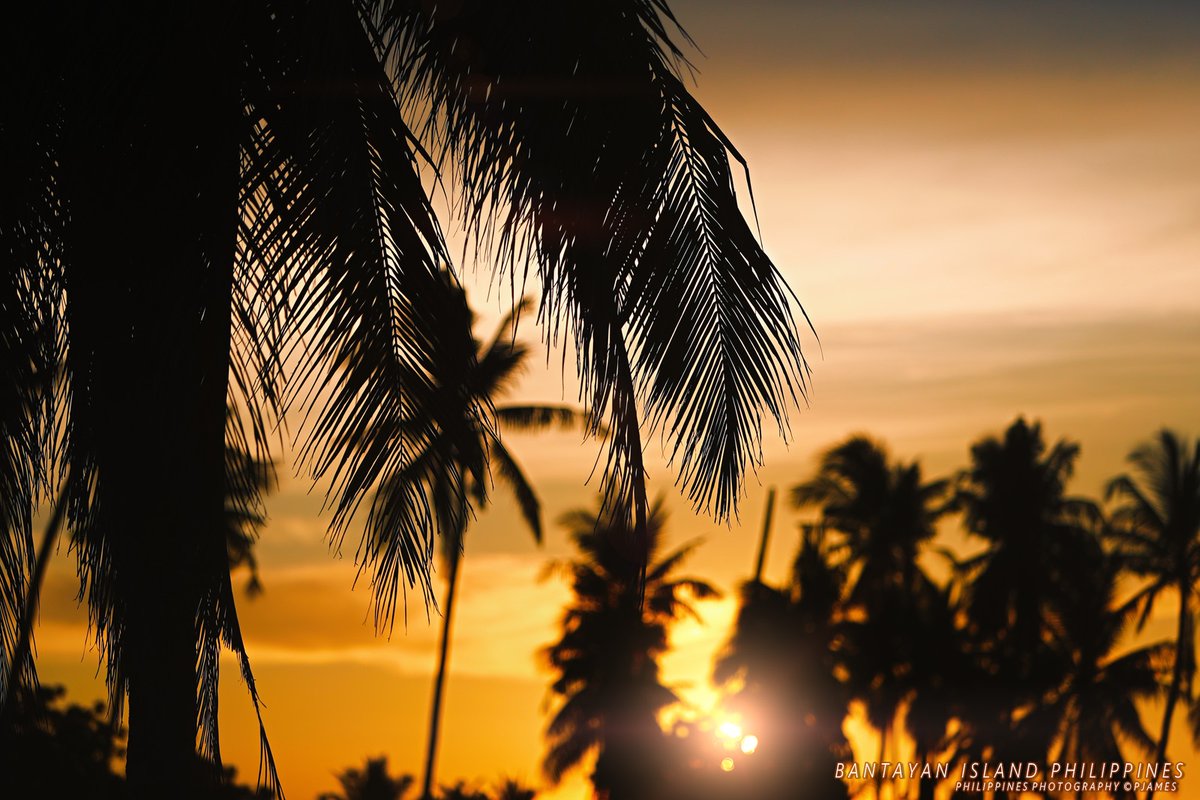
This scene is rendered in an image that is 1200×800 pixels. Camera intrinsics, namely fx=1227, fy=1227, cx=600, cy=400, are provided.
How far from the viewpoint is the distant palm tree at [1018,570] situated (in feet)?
113

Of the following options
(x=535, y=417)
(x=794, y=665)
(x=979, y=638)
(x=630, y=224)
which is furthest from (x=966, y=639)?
(x=630, y=224)

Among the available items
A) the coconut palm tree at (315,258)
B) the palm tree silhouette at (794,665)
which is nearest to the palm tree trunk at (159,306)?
the coconut palm tree at (315,258)

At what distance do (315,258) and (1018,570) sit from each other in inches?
1361

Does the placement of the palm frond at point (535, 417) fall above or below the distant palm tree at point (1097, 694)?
above

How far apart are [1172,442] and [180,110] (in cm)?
3744

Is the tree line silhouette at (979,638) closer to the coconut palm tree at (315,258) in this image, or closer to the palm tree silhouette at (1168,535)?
the palm tree silhouette at (1168,535)

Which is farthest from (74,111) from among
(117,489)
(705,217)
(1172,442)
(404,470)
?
(1172,442)

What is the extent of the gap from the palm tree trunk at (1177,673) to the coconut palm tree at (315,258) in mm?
33222

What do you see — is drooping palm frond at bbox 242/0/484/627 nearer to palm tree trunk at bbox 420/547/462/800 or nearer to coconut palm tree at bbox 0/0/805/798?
coconut palm tree at bbox 0/0/805/798

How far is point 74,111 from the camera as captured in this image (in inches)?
181

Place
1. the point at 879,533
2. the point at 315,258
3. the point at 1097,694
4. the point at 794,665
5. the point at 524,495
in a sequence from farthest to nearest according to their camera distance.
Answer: the point at 879,533 → the point at 1097,694 → the point at 794,665 → the point at 524,495 → the point at 315,258

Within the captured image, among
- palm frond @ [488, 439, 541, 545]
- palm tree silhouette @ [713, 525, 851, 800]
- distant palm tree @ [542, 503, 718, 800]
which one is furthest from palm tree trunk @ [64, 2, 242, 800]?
distant palm tree @ [542, 503, 718, 800]

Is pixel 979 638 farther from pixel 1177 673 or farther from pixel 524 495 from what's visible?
pixel 524 495

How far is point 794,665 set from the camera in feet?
100.0
